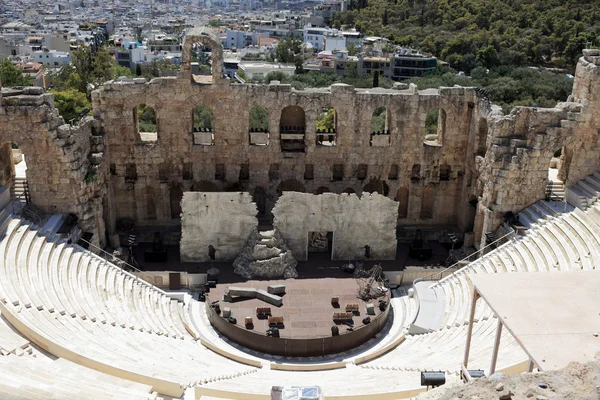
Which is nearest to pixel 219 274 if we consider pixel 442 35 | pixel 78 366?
pixel 78 366

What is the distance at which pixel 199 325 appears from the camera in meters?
23.4

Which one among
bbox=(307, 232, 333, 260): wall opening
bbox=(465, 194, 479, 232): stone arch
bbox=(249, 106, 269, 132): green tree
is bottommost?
bbox=(307, 232, 333, 260): wall opening

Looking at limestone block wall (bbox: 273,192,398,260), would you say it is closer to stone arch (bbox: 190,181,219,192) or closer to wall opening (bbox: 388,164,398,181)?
wall opening (bbox: 388,164,398,181)

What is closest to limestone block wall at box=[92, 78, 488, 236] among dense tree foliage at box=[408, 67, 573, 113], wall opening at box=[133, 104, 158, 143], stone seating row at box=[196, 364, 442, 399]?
wall opening at box=[133, 104, 158, 143]

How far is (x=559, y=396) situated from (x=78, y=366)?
11761 mm

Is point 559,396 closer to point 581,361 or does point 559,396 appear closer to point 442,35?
point 581,361

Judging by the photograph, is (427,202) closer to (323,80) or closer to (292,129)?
(292,129)

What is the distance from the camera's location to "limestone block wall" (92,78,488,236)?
28578 mm

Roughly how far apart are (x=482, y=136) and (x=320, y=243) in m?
9.53

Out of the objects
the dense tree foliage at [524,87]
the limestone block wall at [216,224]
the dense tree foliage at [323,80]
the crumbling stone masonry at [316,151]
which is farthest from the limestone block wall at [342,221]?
the dense tree foliage at [323,80]

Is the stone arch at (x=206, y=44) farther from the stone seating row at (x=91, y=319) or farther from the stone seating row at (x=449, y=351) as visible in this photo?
the stone seating row at (x=449, y=351)

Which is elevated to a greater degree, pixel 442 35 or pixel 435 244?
pixel 442 35

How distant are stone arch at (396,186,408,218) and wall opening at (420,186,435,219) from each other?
Result: 87 centimetres

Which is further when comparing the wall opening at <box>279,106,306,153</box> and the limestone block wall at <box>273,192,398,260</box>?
the wall opening at <box>279,106,306,153</box>
